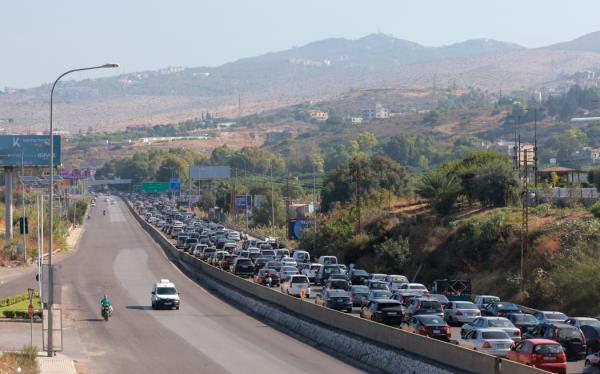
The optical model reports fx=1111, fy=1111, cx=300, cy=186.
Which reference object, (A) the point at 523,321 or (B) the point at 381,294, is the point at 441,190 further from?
(A) the point at 523,321

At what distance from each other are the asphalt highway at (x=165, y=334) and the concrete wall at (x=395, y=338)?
1566 millimetres

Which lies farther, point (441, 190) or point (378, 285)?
point (441, 190)

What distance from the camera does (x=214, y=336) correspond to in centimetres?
4241

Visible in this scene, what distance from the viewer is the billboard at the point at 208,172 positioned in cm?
17788

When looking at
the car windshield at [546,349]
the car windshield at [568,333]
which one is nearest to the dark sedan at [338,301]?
the car windshield at [568,333]

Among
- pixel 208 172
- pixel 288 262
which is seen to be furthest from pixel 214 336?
pixel 208 172

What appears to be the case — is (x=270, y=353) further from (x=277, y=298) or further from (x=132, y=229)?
(x=132, y=229)

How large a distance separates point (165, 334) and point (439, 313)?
34.9 ft

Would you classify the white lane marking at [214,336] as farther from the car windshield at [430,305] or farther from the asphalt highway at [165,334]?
the car windshield at [430,305]

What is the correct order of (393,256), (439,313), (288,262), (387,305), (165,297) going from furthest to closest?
(393,256), (288,262), (165,297), (387,305), (439,313)

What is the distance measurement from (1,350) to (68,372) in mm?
Answer: 5831

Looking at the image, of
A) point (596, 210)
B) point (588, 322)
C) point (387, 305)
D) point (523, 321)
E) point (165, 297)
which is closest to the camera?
point (588, 322)

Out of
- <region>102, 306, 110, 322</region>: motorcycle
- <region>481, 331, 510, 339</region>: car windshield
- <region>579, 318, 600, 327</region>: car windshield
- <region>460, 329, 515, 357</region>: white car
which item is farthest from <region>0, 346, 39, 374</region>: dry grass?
<region>579, 318, 600, 327</region>: car windshield

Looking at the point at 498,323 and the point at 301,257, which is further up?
the point at 498,323
